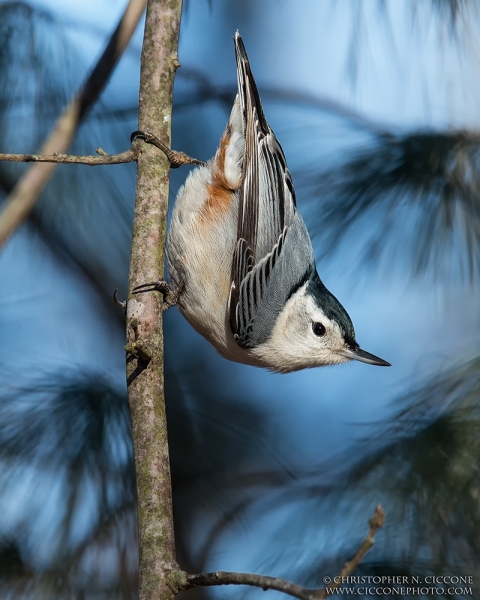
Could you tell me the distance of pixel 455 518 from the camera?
124 cm

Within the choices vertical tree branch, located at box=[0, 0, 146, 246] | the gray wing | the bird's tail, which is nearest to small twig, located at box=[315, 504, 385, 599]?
the gray wing

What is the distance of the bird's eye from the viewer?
6.97 ft

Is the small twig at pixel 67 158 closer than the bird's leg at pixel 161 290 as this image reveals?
Yes

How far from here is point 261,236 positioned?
2.11 metres

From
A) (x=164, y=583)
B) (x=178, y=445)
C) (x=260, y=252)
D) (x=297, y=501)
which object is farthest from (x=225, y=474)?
(x=164, y=583)

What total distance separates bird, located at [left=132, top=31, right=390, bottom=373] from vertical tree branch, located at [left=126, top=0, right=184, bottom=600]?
0.40m

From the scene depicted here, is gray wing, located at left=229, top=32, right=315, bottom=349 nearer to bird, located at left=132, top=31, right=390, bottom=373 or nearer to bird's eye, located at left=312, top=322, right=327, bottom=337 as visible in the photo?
bird, located at left=132, top=31, right=390, bottom=373

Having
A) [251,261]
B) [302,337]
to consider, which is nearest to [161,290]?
[251,261]

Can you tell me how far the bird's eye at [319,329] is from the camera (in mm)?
2125

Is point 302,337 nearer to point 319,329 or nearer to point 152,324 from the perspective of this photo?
point 319,329

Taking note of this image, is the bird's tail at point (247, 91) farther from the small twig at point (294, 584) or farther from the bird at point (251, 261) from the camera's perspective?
the small twig at point (294, 584)

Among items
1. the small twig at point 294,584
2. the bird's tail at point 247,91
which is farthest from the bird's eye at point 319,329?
the small twig at point 294,584

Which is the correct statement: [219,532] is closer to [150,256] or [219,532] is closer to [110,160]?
[150,256]

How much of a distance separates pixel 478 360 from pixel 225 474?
93cm
